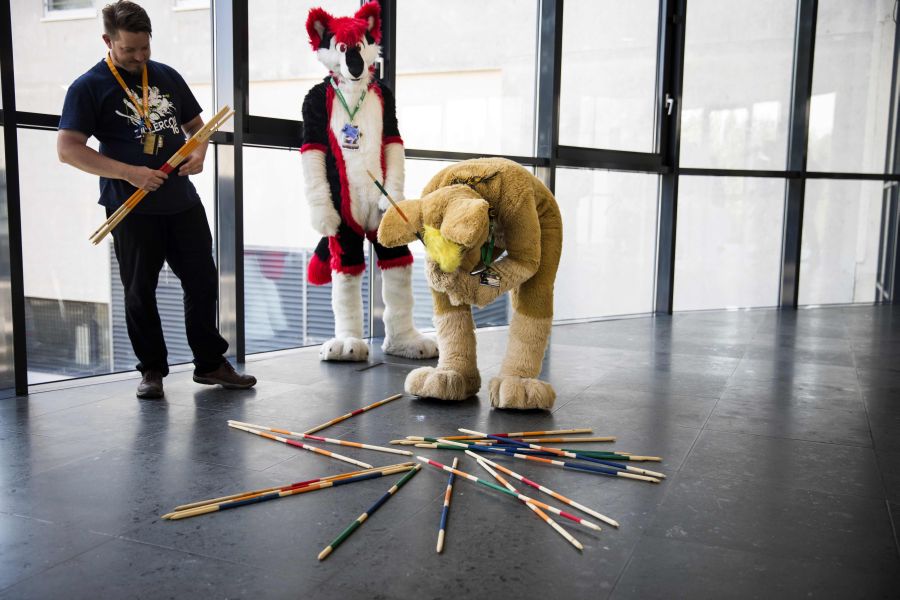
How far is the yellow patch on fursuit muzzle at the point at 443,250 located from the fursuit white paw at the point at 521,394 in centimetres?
55

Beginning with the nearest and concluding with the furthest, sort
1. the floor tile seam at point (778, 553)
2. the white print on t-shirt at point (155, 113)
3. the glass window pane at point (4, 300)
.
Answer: the floor tile seam at point (778, 553), the white print on t-shirt at point (155, 113), the glass window pane at point (4, 300)

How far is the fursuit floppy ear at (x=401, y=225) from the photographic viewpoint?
9.00ft

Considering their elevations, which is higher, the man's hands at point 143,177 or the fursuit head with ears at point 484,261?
the man's hands at point 143,177

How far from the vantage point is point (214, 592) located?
5.17 ft

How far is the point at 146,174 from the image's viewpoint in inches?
114

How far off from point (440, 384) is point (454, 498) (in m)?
0.96

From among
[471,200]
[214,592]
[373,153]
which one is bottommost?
[214,592]

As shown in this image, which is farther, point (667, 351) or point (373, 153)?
point (667, 351)

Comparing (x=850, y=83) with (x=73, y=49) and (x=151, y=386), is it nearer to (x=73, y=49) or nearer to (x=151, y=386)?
(x=73, y=49)

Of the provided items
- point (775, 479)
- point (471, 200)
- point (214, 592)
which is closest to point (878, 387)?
point (775, 479)

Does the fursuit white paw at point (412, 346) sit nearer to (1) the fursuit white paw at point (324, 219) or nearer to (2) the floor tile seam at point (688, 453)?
(1) the fursuit white paw at point (324, 219)

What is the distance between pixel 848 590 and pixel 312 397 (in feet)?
6.82

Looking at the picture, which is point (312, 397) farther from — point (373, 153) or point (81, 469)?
point (373, 153)

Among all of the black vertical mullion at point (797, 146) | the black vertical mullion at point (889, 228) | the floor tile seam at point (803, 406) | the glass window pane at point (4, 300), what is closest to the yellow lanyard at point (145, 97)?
the glass window pane at point (4, 300)
